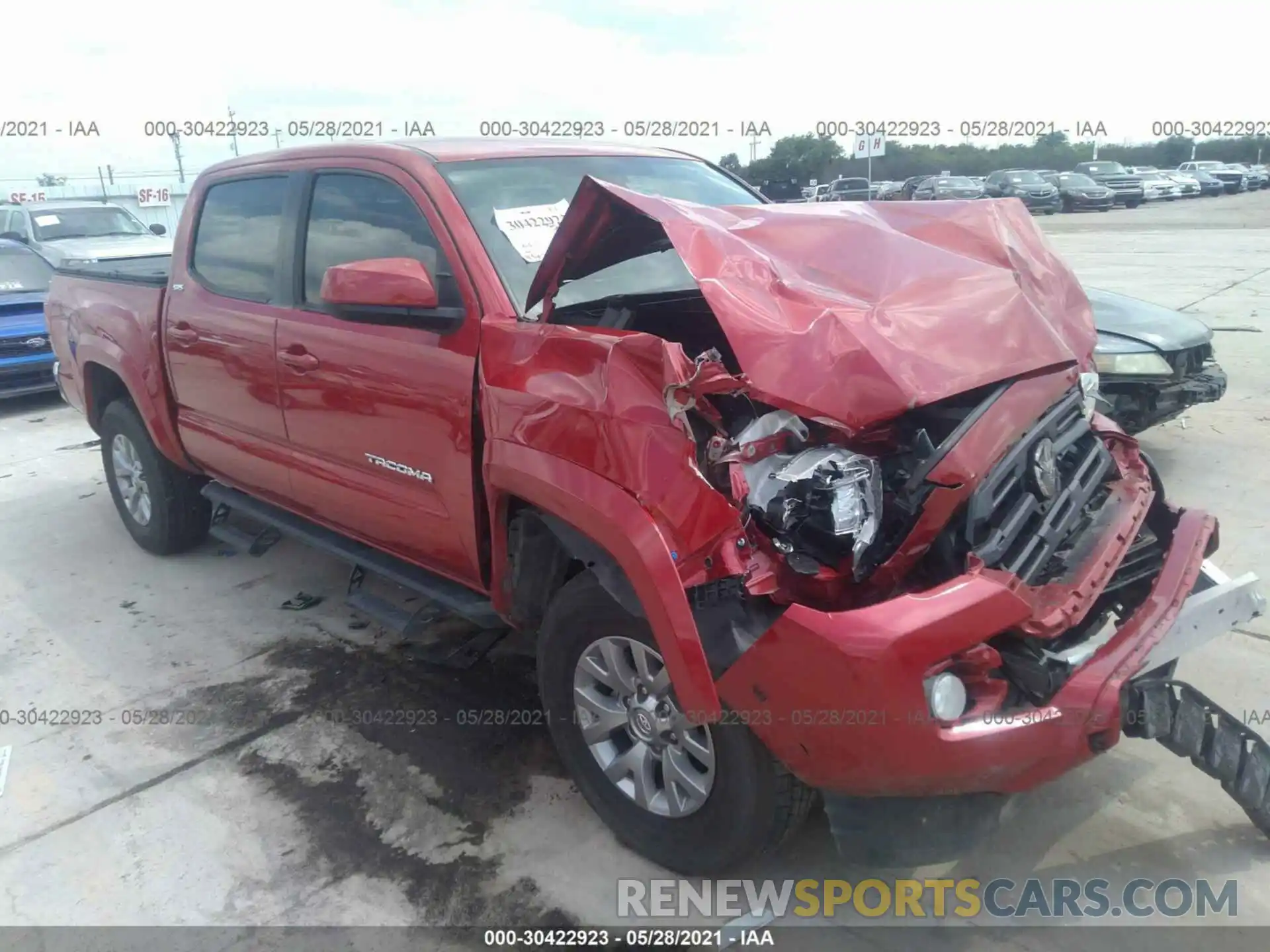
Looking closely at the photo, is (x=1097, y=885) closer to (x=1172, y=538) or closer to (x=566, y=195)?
(x=1172, y=538)

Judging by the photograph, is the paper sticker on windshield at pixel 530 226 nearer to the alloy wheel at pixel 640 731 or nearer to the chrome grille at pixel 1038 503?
the alloy wheel at pixel 640 731

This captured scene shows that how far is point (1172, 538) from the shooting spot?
272 cm

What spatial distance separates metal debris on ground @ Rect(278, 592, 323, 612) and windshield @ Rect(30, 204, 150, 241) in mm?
9418

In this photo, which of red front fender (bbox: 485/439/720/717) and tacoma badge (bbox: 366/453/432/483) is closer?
red front fender (bbox: 485/439/720/717)

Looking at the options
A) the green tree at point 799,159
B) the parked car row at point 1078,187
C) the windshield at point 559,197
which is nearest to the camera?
the windshield at point 559,197

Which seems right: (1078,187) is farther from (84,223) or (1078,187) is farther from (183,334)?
(183,334)

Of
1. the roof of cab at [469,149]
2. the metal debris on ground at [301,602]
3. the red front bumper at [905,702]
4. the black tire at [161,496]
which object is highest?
the roof of cab at [469,149]

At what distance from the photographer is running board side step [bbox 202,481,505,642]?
3318mm

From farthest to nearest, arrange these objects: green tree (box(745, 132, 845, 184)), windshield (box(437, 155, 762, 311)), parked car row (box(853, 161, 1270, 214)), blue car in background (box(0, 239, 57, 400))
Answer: green tree (box(745, 132, 845, 184)) → parked car row (box(853, 161, 1270, 214)) → blue car in background (box(0, 239, 57, 400)) → windshield (box(437, 155, 762, 311))

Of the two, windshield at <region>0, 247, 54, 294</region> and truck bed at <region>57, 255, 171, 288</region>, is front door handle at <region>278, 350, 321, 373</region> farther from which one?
windshield at <region>0, 247, 54, 294</region>

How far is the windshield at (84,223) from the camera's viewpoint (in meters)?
11.9

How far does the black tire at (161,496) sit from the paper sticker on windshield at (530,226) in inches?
111

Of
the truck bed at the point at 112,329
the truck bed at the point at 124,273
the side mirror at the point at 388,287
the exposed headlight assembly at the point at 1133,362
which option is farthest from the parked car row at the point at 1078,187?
the side mirror at the point at 388,287

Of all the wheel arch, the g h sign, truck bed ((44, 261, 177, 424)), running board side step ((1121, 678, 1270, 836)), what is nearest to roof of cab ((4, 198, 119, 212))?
truck bed ((44, 261, 177, 424))
